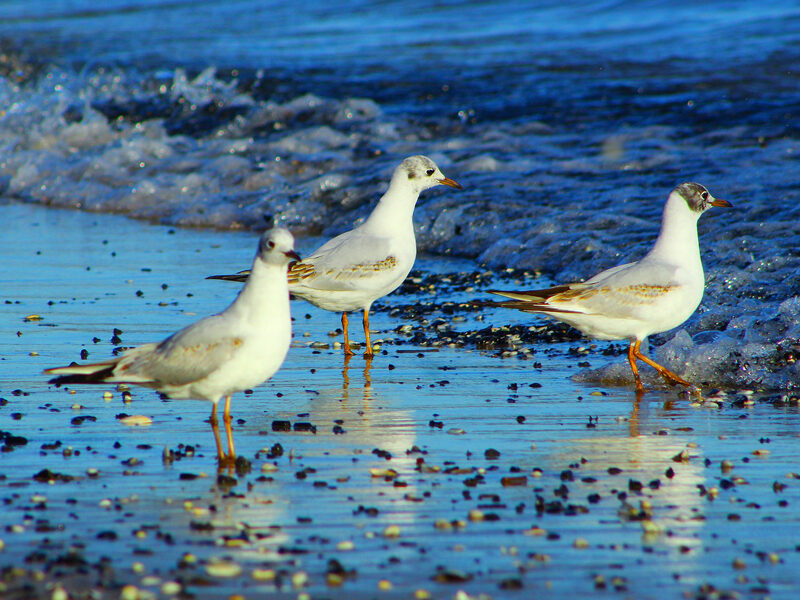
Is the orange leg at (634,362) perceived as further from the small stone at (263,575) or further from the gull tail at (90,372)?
the small stone at (263,575)

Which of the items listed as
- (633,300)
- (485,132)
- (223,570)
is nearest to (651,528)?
(223,570)

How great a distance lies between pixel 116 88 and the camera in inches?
790

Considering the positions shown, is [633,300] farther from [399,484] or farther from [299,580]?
[299,580]

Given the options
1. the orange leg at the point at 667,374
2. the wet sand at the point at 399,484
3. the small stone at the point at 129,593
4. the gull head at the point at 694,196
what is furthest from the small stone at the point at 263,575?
the gull head at the point at 694,196

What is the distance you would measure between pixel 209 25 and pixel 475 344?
25.1m

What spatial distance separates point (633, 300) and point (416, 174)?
2.16 m

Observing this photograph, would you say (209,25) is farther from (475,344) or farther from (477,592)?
(477,592)

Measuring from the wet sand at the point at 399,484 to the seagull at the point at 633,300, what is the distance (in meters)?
0.32

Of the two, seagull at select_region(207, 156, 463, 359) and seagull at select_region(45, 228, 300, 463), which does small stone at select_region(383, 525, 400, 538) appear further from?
seagull at select_region(207, 156, 463, 359)

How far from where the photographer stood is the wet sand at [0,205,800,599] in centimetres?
324

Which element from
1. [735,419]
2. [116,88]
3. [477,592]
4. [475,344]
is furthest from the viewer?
[116,88]

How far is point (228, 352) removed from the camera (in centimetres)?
437

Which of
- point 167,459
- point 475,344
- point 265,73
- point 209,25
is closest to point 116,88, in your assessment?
point 265,73

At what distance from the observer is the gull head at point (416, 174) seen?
292 inches
